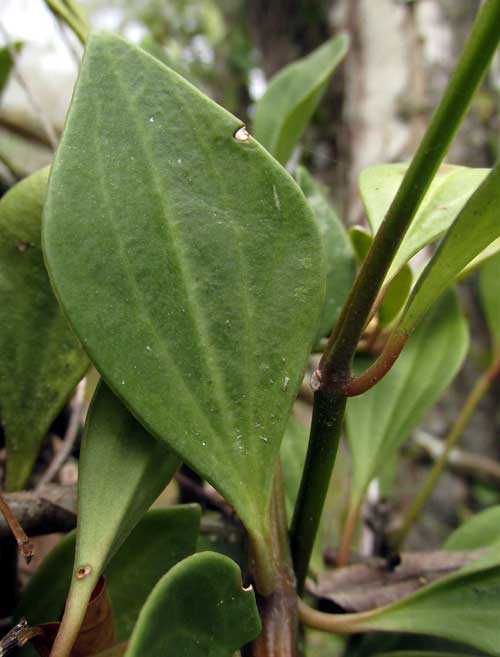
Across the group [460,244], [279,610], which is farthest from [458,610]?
[460,244]

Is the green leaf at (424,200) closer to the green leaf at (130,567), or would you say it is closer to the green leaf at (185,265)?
the green leaf at (185,265)

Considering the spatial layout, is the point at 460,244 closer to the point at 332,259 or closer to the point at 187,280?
the point at 187,280

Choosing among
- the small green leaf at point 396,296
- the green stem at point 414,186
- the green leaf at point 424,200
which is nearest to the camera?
the green stem at point 414,186

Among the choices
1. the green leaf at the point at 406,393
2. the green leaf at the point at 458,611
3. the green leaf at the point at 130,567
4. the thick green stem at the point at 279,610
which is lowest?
the green leaf at the point at 406,393

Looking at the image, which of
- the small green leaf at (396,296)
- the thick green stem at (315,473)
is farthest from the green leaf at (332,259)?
the thick green stem at (315,473)

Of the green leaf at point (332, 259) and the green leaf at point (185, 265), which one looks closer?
the green leaf at point (185, 265)

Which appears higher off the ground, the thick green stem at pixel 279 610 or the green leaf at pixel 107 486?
the green leaf at pixel 107 486

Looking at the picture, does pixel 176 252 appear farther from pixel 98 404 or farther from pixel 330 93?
pixel 330 93
